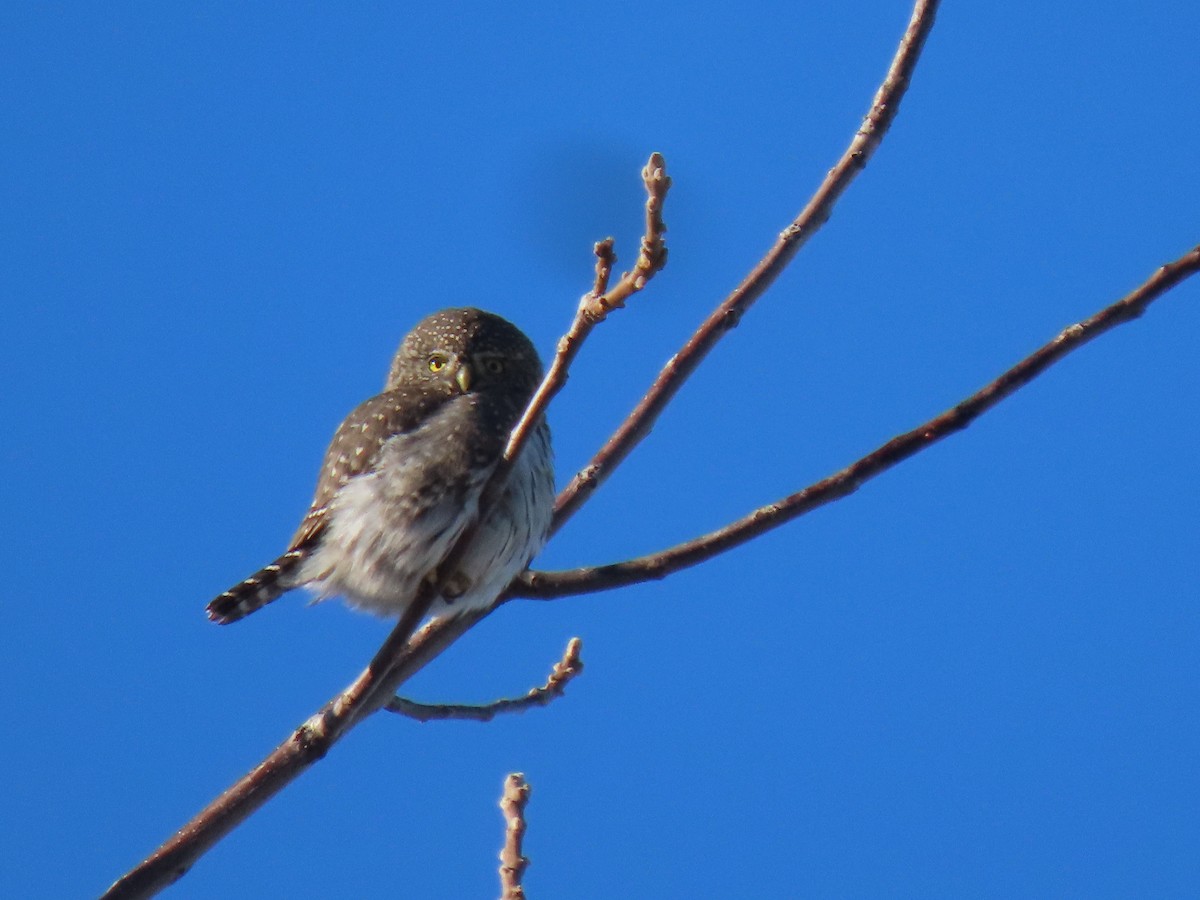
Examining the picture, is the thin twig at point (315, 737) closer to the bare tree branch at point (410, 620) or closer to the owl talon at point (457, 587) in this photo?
the bare tree branch at point (410, 620)

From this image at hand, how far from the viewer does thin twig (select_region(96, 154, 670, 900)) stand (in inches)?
106

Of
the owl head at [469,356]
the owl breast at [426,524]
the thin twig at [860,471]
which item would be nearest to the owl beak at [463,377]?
the owl head at [469,356]

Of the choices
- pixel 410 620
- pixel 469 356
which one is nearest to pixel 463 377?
pixel 469 356

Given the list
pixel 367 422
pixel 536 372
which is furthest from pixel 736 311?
pixel 536 372

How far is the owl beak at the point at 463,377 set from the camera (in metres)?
4.57

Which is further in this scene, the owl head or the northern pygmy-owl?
the owl head

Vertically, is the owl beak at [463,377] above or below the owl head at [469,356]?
below

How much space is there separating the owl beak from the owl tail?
0.92 m

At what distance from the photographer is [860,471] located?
3.01 m

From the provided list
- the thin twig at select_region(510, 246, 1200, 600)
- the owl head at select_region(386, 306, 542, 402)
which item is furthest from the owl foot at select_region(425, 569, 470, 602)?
the owl head at select_region(386, 306, 542, 402)

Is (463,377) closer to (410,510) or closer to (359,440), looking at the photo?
(359,440)

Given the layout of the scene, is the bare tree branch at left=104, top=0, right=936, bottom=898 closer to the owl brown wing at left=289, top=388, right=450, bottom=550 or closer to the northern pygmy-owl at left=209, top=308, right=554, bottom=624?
the northern pygmy-owl at left=209, top=308, right=554, bottom=624

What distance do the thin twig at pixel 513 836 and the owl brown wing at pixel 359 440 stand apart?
53.7 inches

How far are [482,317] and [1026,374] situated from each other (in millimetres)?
2600
